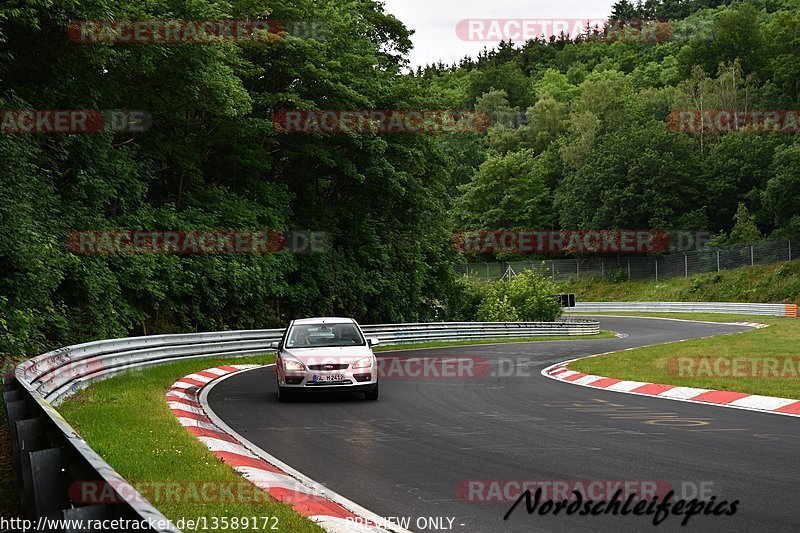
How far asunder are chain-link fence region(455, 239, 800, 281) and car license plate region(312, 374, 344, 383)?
45.8m

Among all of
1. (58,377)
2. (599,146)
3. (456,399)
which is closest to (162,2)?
(58,377)

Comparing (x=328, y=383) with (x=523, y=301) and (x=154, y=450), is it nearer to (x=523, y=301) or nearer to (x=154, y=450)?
(x=154, y=450)

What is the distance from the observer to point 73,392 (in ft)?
50.3

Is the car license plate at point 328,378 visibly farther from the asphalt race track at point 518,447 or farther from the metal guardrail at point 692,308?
the metal guardrail at point 692,308

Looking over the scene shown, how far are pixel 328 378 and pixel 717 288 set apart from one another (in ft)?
203

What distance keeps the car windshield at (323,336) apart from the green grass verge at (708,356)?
19.2 ft

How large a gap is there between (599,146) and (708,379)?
7726cm

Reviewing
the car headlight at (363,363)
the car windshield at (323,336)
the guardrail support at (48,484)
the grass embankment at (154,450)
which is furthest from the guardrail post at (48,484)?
the car windshield at (323,336)

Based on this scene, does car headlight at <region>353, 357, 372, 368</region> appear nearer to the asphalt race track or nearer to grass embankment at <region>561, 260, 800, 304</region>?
the asphalt race track

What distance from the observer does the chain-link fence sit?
6912cm

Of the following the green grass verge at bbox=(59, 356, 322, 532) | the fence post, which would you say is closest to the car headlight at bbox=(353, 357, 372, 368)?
the green grass verge at bbox=(59, 356, 322, 532)

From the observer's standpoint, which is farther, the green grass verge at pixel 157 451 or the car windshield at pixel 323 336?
the car windshield at pixel 323 336

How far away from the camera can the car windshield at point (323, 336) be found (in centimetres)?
1620

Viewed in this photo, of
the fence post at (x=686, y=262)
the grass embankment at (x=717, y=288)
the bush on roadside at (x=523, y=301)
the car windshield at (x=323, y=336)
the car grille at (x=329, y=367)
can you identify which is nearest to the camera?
the car grille at (x=329, y=367)
